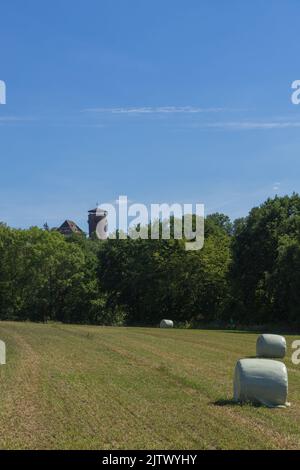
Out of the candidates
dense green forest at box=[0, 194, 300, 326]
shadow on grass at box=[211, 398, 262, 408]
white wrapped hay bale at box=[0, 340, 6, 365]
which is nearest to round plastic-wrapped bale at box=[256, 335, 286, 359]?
white wrapped hay bale at box=[0, 340, 6, 365]

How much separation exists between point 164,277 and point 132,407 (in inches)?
2587

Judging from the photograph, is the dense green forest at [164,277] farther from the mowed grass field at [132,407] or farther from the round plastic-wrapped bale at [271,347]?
the mowed grass field at [132,407]

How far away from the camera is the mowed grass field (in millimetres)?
10312

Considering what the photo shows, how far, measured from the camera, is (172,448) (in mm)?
9711

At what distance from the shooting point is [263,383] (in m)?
13.5

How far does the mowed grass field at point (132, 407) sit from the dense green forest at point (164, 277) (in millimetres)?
37721

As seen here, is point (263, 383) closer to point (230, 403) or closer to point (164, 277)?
point (230, 403)

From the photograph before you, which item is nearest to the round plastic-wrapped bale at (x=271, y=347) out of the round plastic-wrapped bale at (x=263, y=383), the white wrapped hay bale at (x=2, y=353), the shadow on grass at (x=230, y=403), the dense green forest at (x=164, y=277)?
the white wrapped hay bale at (x=2, y=353)

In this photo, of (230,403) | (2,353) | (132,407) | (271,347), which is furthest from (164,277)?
(132,407)

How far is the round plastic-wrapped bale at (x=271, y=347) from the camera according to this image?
2458cm

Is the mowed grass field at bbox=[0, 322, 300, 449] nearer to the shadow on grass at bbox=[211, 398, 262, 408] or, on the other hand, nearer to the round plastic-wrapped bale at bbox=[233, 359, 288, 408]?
the shadow on grass at bbox=[211, 398, 262, 408]

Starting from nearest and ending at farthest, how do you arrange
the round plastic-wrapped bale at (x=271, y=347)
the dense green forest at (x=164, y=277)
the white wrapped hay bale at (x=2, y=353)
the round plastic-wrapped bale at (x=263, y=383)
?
the round plastic-wrapped bale at (x=263, y=383) → the white wrapped hay bale at (x=2, y=353) → the round plastic-wrapped bale at (x=271, y=347) → the dense green forest at (x=164, y=277)

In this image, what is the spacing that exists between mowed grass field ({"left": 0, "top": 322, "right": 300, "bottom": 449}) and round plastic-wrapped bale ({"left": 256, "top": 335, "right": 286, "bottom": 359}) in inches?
102

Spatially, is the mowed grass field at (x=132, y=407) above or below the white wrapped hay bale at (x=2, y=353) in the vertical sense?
above
